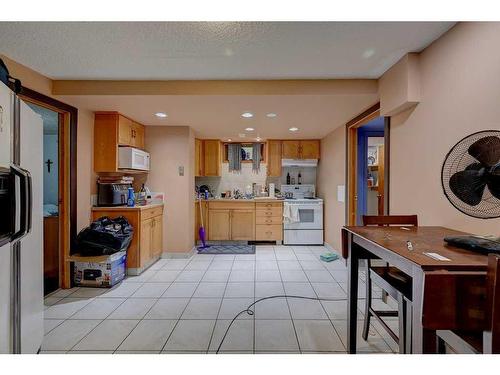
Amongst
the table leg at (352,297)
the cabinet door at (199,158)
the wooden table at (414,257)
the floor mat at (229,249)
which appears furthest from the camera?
the cabinet door at (199,158)

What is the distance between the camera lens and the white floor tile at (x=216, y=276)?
306 centimetres

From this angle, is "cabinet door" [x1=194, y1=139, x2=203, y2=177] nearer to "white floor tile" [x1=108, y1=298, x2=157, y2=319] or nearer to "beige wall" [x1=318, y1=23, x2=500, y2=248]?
"white floor tile" [x1=108, y1=298, x2=157, y2=319]

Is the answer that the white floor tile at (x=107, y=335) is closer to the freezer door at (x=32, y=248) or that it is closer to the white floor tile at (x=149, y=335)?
the white floor tile at (x=149, y=335)

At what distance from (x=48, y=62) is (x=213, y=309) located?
8.59 feet

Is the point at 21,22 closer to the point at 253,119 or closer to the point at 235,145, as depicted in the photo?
the point at 253,119

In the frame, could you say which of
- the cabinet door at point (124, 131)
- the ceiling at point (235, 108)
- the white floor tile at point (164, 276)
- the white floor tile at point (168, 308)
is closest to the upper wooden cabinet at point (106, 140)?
the cabinet door at point (124, 131)

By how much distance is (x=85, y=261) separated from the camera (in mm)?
2801

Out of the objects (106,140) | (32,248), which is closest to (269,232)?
(106,140)

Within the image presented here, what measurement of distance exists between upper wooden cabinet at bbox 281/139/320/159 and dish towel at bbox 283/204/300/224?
1047 millimetres

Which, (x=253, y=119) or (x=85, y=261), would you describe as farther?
(x=253, y=119)

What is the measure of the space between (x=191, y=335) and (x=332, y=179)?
3295 mm

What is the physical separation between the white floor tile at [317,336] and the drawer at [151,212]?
7.38 feet

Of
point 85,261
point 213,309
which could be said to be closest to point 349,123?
point 213,309

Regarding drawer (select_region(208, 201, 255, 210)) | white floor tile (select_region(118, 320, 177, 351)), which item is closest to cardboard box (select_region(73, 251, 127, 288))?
white floor tile (select_region(118, 320, 177, 351))
